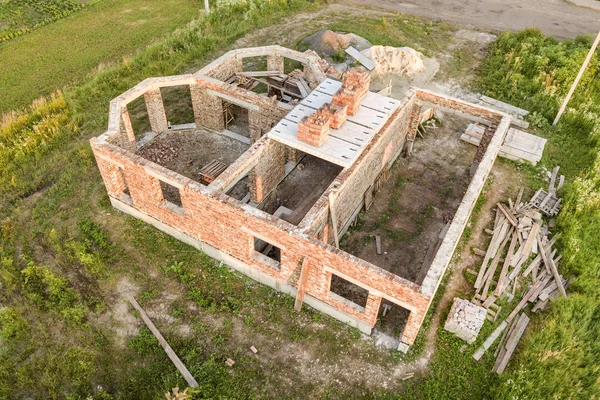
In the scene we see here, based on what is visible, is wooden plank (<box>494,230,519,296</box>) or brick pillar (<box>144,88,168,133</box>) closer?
wooden plank (<box>494,230,519,296</box>)

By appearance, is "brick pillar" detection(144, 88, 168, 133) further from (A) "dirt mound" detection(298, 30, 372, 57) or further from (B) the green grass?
(B) the green grass

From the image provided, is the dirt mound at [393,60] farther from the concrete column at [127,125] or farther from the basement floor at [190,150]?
the concrete column at [127,125]

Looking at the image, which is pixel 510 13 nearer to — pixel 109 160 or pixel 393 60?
pixel 393 60

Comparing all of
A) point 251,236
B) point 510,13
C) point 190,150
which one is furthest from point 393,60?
point 251,236

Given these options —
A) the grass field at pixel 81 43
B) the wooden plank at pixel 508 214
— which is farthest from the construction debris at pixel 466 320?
the grass field at pixel 81 43

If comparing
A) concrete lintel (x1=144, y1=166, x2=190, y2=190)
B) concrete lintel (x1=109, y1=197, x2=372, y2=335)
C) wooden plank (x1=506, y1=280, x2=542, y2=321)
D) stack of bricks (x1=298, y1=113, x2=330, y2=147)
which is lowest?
wooden plank (x1=506, y1=280, x2=542, y2=321)

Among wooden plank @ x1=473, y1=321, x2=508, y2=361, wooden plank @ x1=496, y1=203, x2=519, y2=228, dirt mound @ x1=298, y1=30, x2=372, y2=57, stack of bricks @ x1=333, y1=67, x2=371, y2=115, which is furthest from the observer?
dirt mound @ x1=298, y1=30, x2=372, y2=57

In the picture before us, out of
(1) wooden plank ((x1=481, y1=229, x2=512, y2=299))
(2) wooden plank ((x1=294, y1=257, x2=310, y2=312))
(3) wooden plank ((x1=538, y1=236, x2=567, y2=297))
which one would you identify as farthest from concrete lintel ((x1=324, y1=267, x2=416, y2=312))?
(3) wooden plank ((x1=538, y1=236, x2=567, y2=297))
